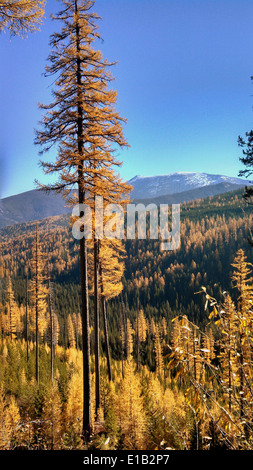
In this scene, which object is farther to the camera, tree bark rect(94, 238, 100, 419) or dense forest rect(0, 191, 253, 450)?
tree bark rect(94, 238, 100, 419)

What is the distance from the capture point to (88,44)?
8672 millimetres

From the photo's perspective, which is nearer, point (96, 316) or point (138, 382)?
point (96, 316)

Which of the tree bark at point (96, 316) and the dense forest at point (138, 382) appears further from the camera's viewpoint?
the tree bark at point (96, 316)

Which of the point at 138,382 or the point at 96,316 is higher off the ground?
the point at 96,316

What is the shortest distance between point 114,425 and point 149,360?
47.9 m
